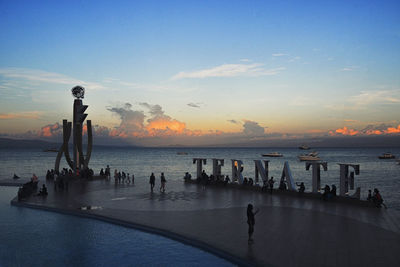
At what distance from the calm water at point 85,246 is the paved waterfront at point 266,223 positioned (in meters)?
0.86

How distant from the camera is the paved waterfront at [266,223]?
36.6 ft

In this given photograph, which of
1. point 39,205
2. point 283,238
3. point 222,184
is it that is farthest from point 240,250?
point 222,184

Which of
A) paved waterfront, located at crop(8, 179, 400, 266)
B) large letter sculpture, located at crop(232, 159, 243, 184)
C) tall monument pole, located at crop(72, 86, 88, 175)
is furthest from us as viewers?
tall monument pole, located at crop(72, 86, 88, 175)

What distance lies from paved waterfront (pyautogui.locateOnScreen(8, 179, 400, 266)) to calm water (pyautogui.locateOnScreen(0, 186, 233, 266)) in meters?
0.86

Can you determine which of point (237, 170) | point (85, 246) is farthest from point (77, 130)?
point (85, 246)

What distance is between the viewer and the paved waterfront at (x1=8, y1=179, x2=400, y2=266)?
1116 centimetres

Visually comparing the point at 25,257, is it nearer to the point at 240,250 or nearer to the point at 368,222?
the point at 240,250

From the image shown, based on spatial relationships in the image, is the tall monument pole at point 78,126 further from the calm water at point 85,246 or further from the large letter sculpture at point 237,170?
the calm water at point 85,246

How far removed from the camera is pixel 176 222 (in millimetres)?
16031

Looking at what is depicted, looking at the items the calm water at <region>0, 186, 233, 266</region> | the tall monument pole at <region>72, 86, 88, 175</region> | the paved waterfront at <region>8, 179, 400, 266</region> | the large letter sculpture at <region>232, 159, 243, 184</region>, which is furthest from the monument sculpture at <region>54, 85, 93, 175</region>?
the calm water at <region>0, 186, 233, 266</region>

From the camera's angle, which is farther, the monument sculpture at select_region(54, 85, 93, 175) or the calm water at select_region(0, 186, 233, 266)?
the monument sculpture at select_region(54, 85, 93, 175)

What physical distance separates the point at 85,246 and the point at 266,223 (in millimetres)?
7726

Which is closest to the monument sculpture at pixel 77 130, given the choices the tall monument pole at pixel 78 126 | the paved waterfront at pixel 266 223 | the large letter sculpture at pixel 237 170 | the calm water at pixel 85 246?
the tall monument pole at pixel 78 126

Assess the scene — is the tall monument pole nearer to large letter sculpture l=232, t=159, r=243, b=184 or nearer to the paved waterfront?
the paved waterfront
